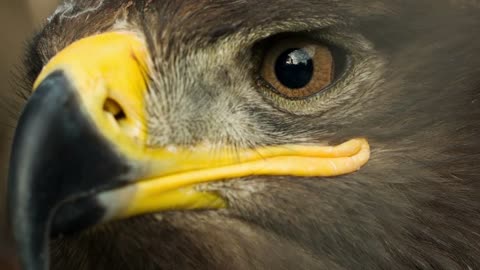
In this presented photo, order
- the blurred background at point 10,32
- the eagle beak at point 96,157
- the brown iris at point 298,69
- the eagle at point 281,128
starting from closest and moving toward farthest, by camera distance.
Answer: the eagle beak at point 96,157
the eagle at point 281,128
the brown iris at point 298,69
the blurred background at point 10,32

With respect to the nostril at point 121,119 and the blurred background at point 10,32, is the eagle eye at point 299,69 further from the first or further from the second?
the blurred background at point 10,32

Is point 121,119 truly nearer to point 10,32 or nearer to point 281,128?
point 281,128

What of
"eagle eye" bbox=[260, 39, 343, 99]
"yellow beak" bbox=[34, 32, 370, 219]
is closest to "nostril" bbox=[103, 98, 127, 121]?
"yellow beak" bbox=[34, 32, 370, 219]

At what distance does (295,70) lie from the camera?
7.25ft

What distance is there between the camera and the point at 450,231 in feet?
7.37

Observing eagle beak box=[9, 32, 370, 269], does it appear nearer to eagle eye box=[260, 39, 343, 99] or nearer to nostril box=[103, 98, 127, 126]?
nostril box=[103, 98, 127, 126]

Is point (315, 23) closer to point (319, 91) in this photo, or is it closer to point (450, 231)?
point (319, 91)

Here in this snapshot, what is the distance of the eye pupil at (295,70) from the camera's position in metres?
2.21

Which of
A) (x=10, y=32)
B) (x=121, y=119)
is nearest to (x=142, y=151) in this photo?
(x=121, y=119)

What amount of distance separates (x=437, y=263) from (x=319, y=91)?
531 mm

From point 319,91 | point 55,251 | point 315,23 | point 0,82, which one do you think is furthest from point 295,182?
point 0,82

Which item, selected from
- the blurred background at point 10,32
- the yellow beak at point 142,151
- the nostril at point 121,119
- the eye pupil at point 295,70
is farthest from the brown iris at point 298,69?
the blurred background at point 10,32

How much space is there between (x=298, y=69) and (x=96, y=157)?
22.9 inches

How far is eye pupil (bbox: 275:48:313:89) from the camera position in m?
2.21
